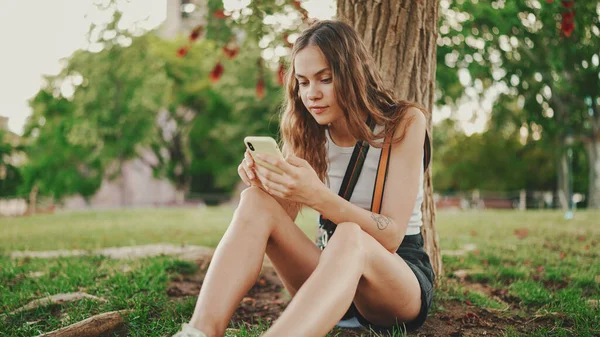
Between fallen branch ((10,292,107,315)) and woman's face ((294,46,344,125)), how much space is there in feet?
5.71

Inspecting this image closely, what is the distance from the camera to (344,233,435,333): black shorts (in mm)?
2621

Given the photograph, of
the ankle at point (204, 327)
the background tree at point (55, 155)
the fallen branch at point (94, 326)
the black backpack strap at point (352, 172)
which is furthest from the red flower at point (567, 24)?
the background tree at point (55, 155)

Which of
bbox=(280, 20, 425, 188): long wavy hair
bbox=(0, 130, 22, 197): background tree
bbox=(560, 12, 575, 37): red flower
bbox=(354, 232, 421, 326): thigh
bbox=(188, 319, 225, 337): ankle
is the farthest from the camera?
bbox=(0, 130, 22, 197): background tree

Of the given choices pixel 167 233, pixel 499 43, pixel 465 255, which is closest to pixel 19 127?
pixel 167 233

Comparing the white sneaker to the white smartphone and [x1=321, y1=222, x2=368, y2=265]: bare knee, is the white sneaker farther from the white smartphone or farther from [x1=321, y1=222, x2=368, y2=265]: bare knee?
the white smartphone

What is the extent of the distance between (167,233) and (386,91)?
6515mm

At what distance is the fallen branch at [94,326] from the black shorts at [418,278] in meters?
1.21

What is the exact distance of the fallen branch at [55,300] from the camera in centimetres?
322

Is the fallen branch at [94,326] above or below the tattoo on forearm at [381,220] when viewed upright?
below

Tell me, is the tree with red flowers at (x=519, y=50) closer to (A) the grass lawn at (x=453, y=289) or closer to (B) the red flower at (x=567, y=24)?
(B) the red flower at (x=567, y=24)

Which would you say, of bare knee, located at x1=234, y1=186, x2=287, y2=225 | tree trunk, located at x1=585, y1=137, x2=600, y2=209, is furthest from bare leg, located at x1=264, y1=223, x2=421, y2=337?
tree trunk, located at x1=585, y1=137, x2=600, y2=209

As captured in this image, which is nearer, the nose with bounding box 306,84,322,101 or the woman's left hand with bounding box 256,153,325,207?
the woman's left hand with bounding box 256,153,325,207

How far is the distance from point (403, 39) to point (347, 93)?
1.11 m

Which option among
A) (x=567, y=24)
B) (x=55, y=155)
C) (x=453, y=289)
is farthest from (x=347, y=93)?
(x=55, y=155)
